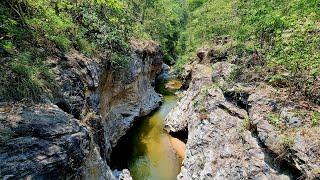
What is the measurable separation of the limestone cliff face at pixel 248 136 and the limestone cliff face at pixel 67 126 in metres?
4.45

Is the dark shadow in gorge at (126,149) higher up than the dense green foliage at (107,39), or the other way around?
the dense green foliage at (107,39)

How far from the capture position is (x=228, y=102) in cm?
1527

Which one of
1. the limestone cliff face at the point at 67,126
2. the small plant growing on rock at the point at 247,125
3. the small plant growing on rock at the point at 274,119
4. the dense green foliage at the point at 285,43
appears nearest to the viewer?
the limestone cliff face at the point at 67,126

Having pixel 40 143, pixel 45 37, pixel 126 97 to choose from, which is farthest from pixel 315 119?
pixel 126 97

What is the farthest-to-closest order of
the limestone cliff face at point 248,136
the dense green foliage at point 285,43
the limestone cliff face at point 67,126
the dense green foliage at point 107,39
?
the dense green foliage at point 285,43 → the limestone cliff face at point 248,136 → the dense green foliage at point 107,39 → the limestone cliff face at point 67,126

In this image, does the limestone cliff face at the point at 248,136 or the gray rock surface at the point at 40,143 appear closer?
the gray rock surface at the point at 40,143

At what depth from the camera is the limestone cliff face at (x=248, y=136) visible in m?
9.91

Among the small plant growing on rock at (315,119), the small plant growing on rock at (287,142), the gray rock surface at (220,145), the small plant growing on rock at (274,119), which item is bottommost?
the gray rock surface at (220,145)

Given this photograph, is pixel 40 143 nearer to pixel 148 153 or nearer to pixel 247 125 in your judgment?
pixel 247 125

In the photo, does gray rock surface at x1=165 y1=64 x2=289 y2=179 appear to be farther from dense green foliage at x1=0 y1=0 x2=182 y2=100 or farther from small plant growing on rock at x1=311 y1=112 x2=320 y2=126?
dense green foliage at x1=0 y1=0 x2=182 y2=100

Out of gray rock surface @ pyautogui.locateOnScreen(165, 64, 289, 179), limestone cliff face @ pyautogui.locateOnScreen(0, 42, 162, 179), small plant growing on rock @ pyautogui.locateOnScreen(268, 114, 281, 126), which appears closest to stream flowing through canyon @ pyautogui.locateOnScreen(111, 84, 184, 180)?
limestone cliff face @ pyautogui.locateOnScreen(0, 42, 162, 179)

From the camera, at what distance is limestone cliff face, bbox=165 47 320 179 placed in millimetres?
9914

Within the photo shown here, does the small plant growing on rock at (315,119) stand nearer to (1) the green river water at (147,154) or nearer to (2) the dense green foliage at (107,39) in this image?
(2) the dense green foliage at (107,39)

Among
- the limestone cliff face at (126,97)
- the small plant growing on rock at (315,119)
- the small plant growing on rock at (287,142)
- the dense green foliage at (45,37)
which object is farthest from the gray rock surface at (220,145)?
the dense green foliage at (45,37)
